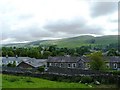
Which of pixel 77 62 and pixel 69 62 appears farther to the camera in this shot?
pixel 69 62

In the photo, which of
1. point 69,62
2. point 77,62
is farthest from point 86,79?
point 69,62

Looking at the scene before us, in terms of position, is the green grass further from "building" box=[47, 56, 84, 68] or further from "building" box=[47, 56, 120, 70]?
"building" box=[47, 56, 84, 68]

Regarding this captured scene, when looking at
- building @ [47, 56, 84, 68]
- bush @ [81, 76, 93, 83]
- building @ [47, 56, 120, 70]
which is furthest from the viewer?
building @ [47, 56, 84, 68]

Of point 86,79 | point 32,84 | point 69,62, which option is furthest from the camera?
point 69,62

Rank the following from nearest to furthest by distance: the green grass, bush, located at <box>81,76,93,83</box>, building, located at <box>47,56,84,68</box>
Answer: the green grass
bush, located at <box>81,76,93,83</box>
building, located at <box>47,56,84,68</box>

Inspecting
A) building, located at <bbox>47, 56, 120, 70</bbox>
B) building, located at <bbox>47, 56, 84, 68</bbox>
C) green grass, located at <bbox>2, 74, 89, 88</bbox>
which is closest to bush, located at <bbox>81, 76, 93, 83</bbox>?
green grass, located at <bbox>2, 74, 89, 88</bbox>

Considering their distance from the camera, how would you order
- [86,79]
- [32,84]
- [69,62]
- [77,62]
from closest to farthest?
[32,84]
[86,79]
[77,62]
[69,62]

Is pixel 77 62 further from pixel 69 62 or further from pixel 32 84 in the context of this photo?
pixel 32 84

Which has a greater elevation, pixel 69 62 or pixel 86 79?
pixel 86 79

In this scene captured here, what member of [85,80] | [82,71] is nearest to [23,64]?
[82,71]

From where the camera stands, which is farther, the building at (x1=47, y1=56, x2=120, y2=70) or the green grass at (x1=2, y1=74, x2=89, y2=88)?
the building at (x1=47, y1=56, x2=120, y2=70)

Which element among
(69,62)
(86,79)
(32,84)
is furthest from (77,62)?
(32,84)

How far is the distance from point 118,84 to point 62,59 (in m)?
30.7

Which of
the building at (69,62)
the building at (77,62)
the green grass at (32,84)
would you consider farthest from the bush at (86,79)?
the building at (69,62)
